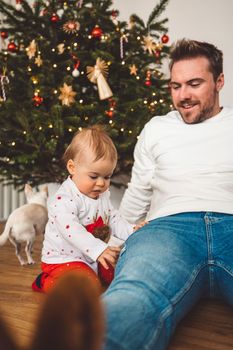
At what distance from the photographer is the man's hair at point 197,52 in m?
1.57

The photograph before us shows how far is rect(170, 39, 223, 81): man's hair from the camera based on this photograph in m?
1.57

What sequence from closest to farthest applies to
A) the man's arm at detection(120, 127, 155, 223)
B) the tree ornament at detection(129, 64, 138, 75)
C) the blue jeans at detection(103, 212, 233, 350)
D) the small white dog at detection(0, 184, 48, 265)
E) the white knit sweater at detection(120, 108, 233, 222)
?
the blue jeans at detection(103, 212, 233, 350) → the white knit sweater at detection(120, 108, 233, 222) → the man's arm at detection(120, 127, 155, 223) → the small white dog at detection(0, 184, 48, 265) → the tree ornament at detection(129, 64, 138, 75)

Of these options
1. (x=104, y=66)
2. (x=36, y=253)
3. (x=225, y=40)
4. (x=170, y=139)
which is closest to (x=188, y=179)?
(x=170, y=139)

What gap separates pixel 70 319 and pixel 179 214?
0.93m

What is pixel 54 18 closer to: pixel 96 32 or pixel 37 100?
pixel 96 32

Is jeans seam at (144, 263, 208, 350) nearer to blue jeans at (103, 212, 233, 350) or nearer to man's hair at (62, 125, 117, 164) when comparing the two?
blue jeans at (103, 212, 233, 350)

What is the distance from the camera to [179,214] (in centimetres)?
138

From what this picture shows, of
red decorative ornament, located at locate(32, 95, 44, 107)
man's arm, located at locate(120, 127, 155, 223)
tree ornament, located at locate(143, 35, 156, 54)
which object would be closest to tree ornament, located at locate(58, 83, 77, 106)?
red decorative ornament, located at locate(32, 95, 44, 107)

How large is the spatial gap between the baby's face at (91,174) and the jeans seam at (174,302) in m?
0.51

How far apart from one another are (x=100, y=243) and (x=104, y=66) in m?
1.45

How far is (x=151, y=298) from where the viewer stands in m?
0.94

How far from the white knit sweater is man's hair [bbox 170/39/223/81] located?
18 cm

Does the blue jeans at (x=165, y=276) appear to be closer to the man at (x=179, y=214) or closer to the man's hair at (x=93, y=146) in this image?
the man at (x=179, y=214)

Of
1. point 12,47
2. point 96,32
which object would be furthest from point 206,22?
point 12,47
